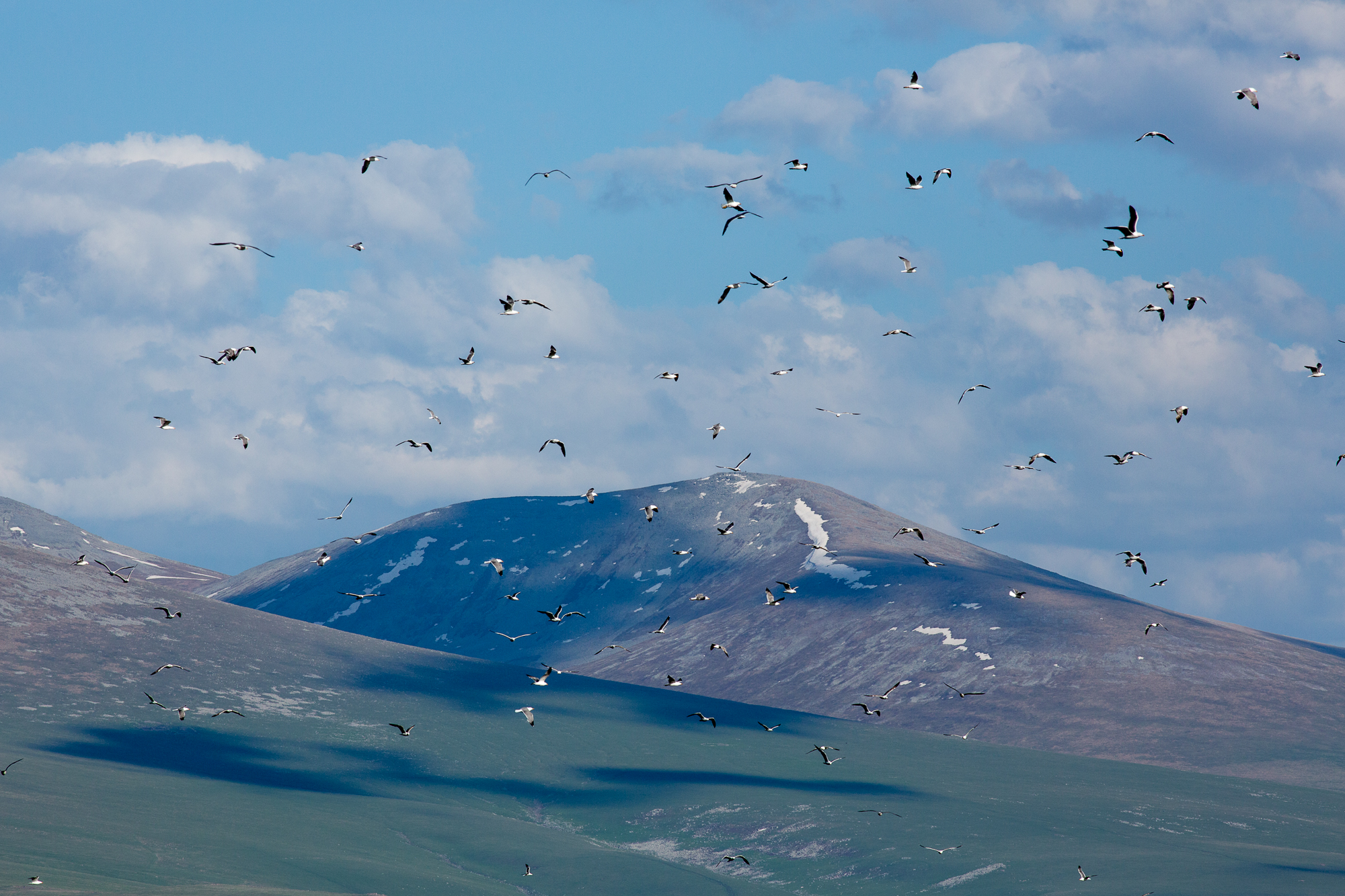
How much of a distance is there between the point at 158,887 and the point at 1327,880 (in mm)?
112917

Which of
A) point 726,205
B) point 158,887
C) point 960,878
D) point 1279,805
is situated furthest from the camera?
point 1279,805

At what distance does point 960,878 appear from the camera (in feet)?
509

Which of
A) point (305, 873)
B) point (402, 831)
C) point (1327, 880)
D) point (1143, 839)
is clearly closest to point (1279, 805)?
point (1143, 839)

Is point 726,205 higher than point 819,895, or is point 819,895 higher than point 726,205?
point 726,205

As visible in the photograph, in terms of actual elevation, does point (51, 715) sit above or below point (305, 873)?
above

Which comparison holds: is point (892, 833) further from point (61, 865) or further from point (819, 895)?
point (61, 865)

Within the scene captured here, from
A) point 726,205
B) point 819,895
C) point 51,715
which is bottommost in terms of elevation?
point 819,895

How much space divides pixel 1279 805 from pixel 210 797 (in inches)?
5621

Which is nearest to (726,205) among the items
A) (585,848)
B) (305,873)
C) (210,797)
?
(305,873)

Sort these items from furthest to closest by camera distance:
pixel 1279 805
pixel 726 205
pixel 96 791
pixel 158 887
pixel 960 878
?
pixel 1279 805, pixel 96 791, pixel 960 878, pixel 158 887, pixel 726 205

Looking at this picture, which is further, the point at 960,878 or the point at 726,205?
the point at 960,878

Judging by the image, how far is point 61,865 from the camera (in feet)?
433

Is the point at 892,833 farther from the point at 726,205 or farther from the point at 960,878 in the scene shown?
the point at 726,205

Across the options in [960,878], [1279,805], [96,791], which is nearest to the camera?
[960,878]
